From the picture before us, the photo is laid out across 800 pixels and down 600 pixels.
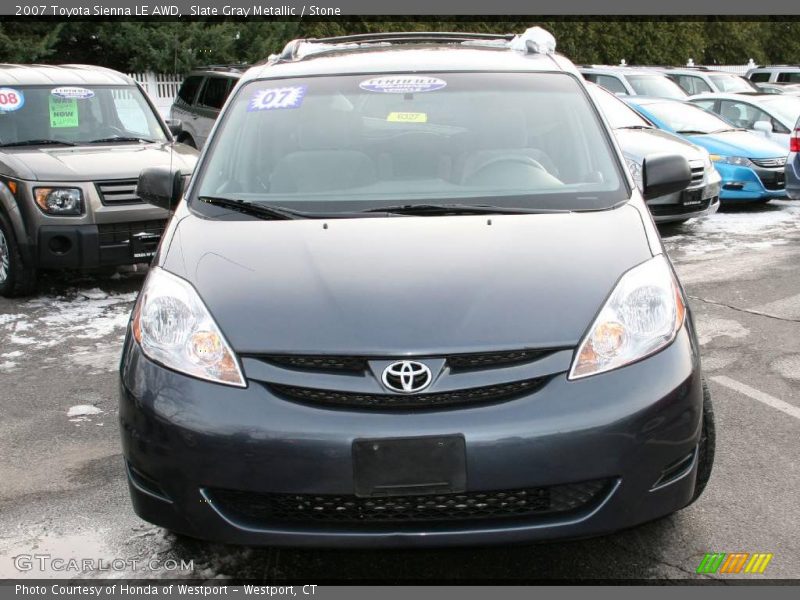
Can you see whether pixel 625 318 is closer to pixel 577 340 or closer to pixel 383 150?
pixel 577 340

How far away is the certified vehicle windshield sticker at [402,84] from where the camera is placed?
425 cm

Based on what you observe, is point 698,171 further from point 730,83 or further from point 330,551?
point 730,83

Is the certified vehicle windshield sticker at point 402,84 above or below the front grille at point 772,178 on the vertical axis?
above

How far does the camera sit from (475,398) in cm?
277

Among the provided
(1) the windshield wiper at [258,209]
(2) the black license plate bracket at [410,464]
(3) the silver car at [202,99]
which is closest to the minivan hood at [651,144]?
(3) the silver car at [202,99]

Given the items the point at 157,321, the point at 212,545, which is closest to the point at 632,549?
the point at 212,545

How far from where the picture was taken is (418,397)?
9.05ft

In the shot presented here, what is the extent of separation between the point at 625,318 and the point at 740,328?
3654 millimetres

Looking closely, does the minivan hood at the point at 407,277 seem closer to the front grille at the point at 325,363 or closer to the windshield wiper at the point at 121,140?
the front grille at the point at 325,363

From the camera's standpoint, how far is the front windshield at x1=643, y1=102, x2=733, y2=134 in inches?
484

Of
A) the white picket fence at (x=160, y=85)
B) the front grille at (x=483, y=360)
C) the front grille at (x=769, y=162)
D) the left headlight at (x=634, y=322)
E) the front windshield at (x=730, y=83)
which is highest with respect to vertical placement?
the left headlight at (x=634, y=322)

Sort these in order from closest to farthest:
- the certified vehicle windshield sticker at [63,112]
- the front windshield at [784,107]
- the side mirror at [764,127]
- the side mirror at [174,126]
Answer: the certified vehicle windshield sticker at [63,112] < the side mirror at [174,126] < the side mirror at [764,127] < the front windshield at [784,107]

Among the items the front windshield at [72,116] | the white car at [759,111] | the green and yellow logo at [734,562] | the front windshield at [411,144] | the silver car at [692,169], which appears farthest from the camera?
the white car at [759,111]

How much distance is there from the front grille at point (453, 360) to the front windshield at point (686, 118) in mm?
10112
